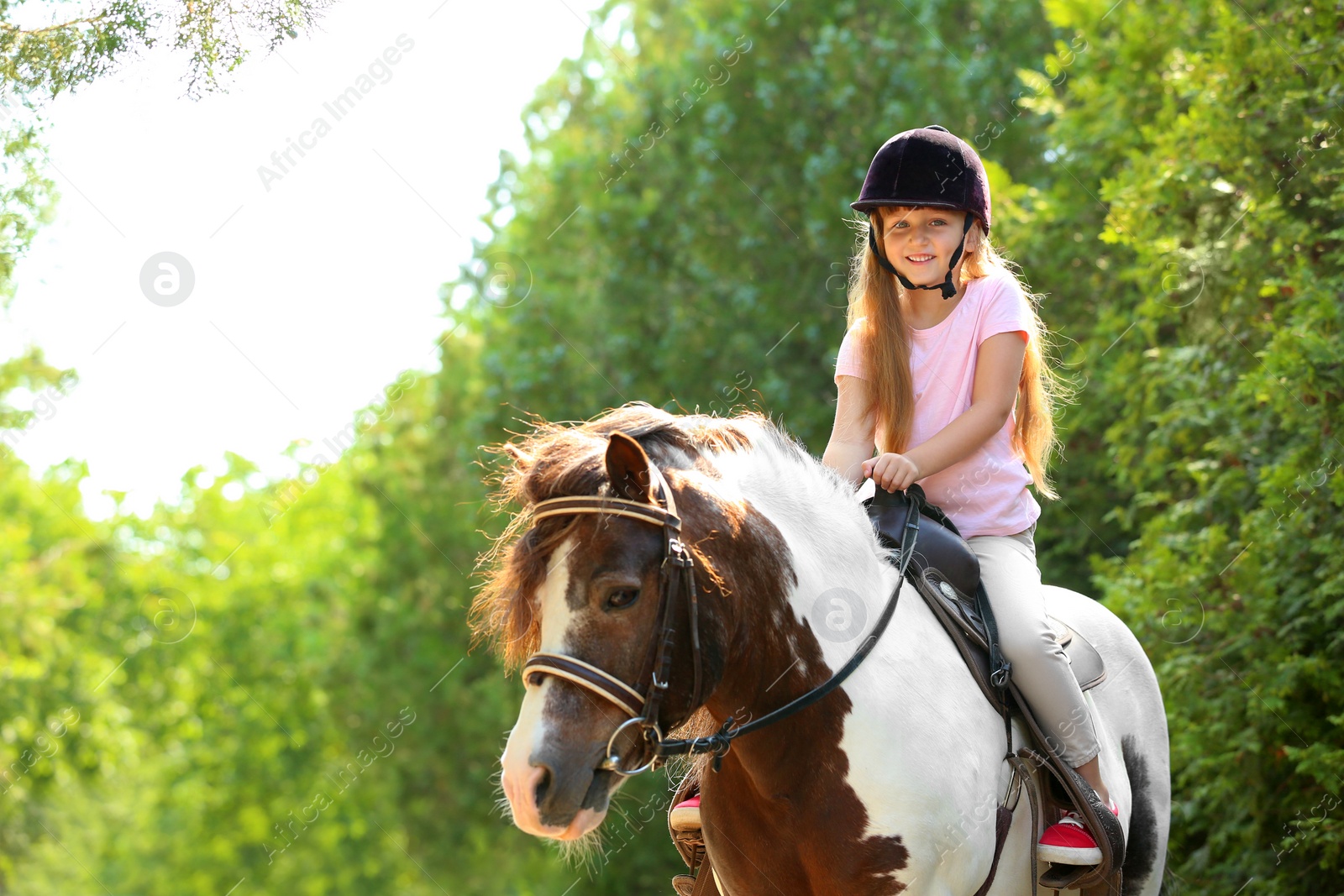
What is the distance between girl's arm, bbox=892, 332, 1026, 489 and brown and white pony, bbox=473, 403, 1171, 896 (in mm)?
311

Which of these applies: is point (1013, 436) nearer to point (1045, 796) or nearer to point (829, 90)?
point (1045, 796)

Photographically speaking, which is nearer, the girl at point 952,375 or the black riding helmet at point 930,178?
the girl at point 952,375

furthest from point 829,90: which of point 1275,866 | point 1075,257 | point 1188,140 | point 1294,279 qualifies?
point 1275,866

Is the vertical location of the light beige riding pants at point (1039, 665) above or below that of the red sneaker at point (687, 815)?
below

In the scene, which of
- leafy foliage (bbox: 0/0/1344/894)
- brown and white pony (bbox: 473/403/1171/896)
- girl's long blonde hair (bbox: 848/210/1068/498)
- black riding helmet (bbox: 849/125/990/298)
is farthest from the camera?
leafy foliage (bbox: 0/0/1344/894)

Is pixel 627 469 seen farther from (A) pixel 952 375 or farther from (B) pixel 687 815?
(A) pixel 952 375

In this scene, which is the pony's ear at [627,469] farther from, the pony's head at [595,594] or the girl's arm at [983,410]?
the girl's arm at [983,410]

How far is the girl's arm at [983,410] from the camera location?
3.65 meters

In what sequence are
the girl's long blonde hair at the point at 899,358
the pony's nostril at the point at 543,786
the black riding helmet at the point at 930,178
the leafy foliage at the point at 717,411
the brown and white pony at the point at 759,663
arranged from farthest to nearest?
the leafy foliage at the point at 717,411
the girl's long blonde hair at the point at 899,358
the black riding helmet at the point at 930,178
the brown and white pony at the point at 759,663
the pony's nostril at the point at 543,786

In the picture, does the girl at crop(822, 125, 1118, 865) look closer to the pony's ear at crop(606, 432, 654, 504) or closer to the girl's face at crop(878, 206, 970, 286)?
the girl's face at crop(878, 206, 970, 286)

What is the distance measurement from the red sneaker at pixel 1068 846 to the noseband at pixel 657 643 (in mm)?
1317

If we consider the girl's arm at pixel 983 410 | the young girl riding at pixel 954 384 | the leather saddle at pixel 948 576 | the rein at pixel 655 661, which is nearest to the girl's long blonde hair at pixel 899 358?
the young girl riding at pixel 954 384

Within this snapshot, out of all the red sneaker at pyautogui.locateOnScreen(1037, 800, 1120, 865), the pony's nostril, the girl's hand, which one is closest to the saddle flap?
the girl's hand

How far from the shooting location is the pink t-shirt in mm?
3883
